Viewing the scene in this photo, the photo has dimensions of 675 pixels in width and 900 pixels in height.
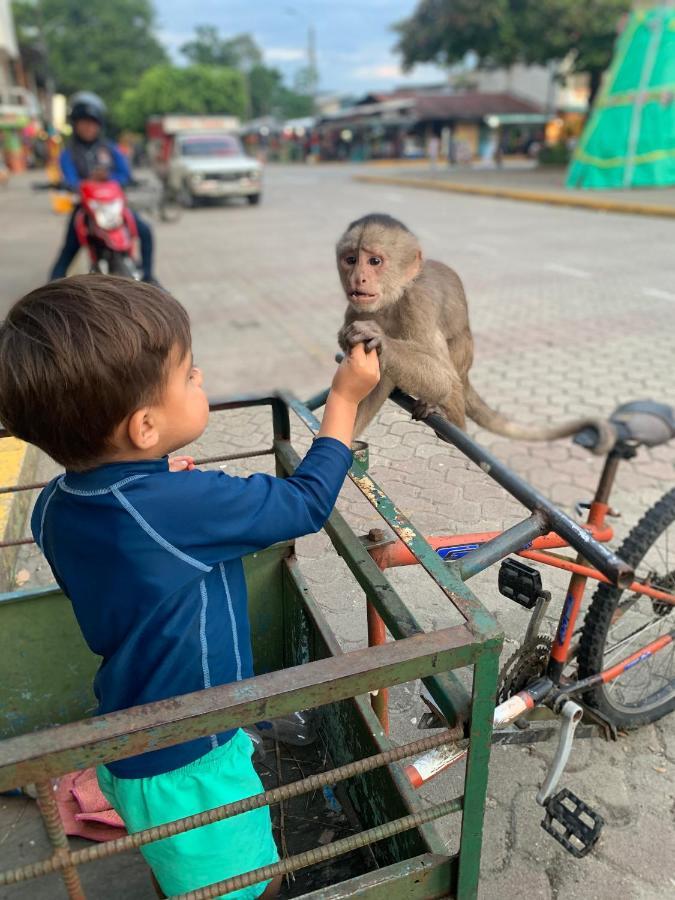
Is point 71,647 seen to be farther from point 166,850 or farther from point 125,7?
point 125,7

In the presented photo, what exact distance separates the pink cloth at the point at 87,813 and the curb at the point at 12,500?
1.04 m

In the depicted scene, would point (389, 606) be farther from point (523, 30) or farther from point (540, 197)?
point (523, 30)

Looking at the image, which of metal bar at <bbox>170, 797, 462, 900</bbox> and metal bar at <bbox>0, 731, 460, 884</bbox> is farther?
metal bar at <bbox>170, 797, 462, 900</bbox>

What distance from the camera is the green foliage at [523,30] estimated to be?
21.8 m

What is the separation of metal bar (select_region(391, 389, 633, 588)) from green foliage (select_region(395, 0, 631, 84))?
25.0 m

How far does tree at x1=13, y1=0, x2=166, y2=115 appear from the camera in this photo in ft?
160

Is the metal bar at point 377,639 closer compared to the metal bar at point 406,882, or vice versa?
the metal bar at point 406,882

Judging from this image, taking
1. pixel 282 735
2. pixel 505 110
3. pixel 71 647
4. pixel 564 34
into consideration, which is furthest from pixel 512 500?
pixel 505 110

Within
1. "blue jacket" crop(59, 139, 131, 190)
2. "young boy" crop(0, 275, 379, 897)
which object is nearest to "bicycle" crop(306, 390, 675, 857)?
"young boy" crop(0, 275, 379, 897)

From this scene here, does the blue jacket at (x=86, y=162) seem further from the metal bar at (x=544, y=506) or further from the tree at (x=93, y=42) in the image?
the tree at (x=93, y=42)

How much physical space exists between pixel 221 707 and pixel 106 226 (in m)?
5.86

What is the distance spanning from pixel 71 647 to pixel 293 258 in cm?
918

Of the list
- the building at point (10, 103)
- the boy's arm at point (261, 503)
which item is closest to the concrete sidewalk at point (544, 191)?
the boy's arm at point (261, 503)

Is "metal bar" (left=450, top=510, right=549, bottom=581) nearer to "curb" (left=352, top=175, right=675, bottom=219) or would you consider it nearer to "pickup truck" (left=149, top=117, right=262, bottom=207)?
"curb" (left=352, top=175, right=675, bottom=219)
